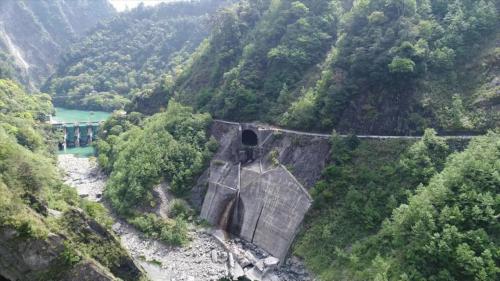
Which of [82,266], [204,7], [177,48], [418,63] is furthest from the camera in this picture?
[204,7]

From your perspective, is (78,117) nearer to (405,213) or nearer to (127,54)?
(127,54)

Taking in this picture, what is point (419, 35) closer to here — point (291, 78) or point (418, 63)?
point (418, 63)

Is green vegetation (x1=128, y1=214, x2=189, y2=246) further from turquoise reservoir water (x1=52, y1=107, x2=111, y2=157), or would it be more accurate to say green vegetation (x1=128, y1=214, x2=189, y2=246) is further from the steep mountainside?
the steep mountainside

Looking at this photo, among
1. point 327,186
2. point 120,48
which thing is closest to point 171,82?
point 327,186

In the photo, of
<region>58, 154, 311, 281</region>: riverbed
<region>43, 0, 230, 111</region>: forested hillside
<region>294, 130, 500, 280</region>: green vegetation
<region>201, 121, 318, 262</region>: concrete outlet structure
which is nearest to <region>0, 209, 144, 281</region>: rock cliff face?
<region>58, 154, 311, 281</region>: riverbed

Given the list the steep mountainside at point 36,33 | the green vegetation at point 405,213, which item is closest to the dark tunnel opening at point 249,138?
the green vegetation at point 405,213

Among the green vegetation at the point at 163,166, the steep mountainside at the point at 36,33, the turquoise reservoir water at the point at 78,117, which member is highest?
the steep mountainside at the point at 36,33

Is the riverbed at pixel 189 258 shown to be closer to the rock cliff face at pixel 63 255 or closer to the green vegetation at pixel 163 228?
the green vegetation at pixel 163 228
